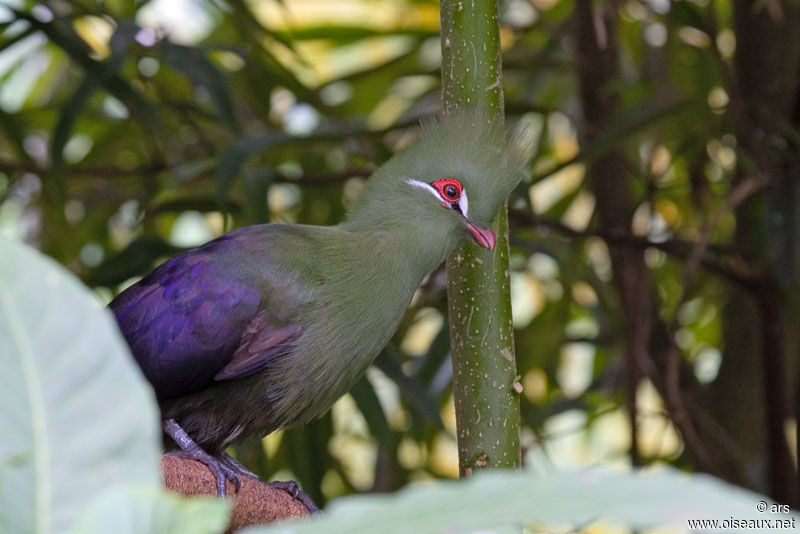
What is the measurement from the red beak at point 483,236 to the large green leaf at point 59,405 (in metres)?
0.97

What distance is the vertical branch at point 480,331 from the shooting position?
4.37 ft

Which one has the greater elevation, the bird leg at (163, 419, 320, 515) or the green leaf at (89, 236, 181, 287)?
the green leaf at (89, 236, 181, 287)

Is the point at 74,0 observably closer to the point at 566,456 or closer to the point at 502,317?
the point at 502,317

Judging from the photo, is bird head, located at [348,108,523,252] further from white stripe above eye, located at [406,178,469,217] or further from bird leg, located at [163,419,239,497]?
bird leg, located at [163,419,239,497]

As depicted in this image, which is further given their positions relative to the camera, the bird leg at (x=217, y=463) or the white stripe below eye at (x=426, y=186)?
the white stripe below eye at (x=426, y=186)

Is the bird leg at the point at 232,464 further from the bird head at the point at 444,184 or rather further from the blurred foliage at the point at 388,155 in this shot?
the bird head at the point at 444,184

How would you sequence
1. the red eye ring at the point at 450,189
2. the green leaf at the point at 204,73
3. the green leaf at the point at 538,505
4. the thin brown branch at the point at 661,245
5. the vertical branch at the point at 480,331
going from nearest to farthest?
1. the green leaf at the point at 538,505
2. the vertical branch at the point at 480,331
3. the red eye ring at the point at 450,189
4. the green leaf at the point at 204,73
5. the thin brown branch at the point at 661,245

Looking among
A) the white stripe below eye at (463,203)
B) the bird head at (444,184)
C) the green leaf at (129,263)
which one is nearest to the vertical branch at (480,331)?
the bird head at (444,184)

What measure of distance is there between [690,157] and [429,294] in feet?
2.61

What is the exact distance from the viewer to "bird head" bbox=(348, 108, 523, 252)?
1654 millimetres

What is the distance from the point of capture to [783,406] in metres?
2.34

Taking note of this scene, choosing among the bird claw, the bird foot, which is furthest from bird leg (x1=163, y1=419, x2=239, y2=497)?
the bird foot

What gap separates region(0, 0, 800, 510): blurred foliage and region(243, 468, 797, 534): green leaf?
4.60 ft

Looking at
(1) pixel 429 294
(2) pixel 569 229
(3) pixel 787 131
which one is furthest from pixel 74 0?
(3) pixel 787 131
